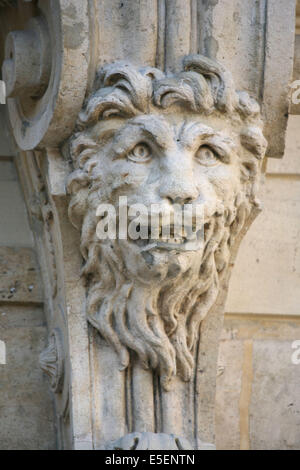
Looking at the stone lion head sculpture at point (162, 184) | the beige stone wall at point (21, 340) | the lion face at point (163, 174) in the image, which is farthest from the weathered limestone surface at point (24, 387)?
the lion face at point (163, 174)

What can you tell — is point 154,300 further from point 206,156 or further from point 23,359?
point 23,359

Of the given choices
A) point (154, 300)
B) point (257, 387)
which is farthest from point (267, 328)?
point (154, 300)

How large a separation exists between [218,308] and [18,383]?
1.97ft

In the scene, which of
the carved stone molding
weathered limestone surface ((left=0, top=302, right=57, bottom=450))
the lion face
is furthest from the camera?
weathered limestone surface ((left=0, top=302, right=57, bottom=450))

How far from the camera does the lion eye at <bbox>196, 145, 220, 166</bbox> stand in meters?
2.92

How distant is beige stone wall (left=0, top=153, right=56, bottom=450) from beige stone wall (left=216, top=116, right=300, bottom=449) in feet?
1.67

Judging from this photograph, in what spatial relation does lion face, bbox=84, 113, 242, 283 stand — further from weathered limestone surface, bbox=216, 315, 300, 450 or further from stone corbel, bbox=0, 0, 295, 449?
A: weathered limestone surface, bbox=216, 315, 300, 450

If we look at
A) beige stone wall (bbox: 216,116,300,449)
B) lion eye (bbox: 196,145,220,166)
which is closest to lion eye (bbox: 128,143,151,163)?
lion eye (bbox: 196,145,220,166)

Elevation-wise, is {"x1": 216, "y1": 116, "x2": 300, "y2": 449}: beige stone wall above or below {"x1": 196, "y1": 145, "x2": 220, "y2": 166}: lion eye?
below

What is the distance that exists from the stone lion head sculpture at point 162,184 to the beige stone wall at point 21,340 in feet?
1.07

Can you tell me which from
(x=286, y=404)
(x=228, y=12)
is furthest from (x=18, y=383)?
(x=228, y=12)

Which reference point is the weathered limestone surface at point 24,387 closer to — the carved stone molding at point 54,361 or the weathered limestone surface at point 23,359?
the weathered limestone surface at point 23,359

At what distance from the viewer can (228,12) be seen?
9.91 feet
